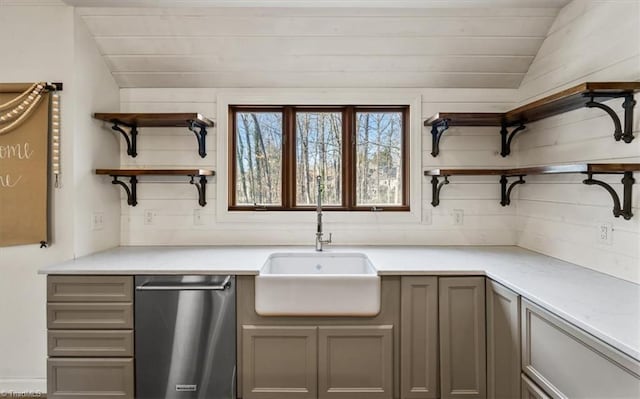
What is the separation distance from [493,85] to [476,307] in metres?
1.58

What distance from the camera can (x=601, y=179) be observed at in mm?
1704

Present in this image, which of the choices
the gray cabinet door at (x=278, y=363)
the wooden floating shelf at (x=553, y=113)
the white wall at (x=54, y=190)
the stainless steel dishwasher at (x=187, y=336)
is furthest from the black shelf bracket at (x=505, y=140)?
the white wall at (x=54, y=190)

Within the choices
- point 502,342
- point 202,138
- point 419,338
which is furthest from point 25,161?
point 502,342

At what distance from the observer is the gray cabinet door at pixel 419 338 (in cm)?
177

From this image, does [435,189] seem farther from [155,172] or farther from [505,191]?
[155,172]

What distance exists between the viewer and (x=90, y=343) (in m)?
1.78

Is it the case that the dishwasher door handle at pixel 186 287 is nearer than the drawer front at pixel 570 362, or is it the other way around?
the drawer front at pixel 570 362

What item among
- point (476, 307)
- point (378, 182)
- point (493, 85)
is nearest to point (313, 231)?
point (378, 182)

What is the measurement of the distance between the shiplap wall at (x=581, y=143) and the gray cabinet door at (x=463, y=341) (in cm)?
63

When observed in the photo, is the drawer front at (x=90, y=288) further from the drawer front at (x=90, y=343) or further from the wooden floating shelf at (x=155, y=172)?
the wooden floating shelf at (x=155, y=172)

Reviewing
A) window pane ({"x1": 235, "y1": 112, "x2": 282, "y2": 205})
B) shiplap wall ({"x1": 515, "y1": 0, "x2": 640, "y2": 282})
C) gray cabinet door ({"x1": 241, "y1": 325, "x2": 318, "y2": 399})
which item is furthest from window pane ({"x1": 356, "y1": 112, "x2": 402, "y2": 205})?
gray cabinet door ({"x1": 241, "y1": 325, "x2": 318, "y2": 399})

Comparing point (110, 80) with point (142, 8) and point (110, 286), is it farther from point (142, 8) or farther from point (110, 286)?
point (110, 286)

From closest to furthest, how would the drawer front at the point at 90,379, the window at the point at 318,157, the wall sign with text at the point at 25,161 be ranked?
the drawer front at the point at 90,379 → the wall sign with text at the point at 25,161 → the window at the point at 318,157

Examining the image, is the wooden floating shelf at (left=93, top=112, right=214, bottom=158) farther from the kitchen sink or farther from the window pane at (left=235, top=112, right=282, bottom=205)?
the kitchen sink
